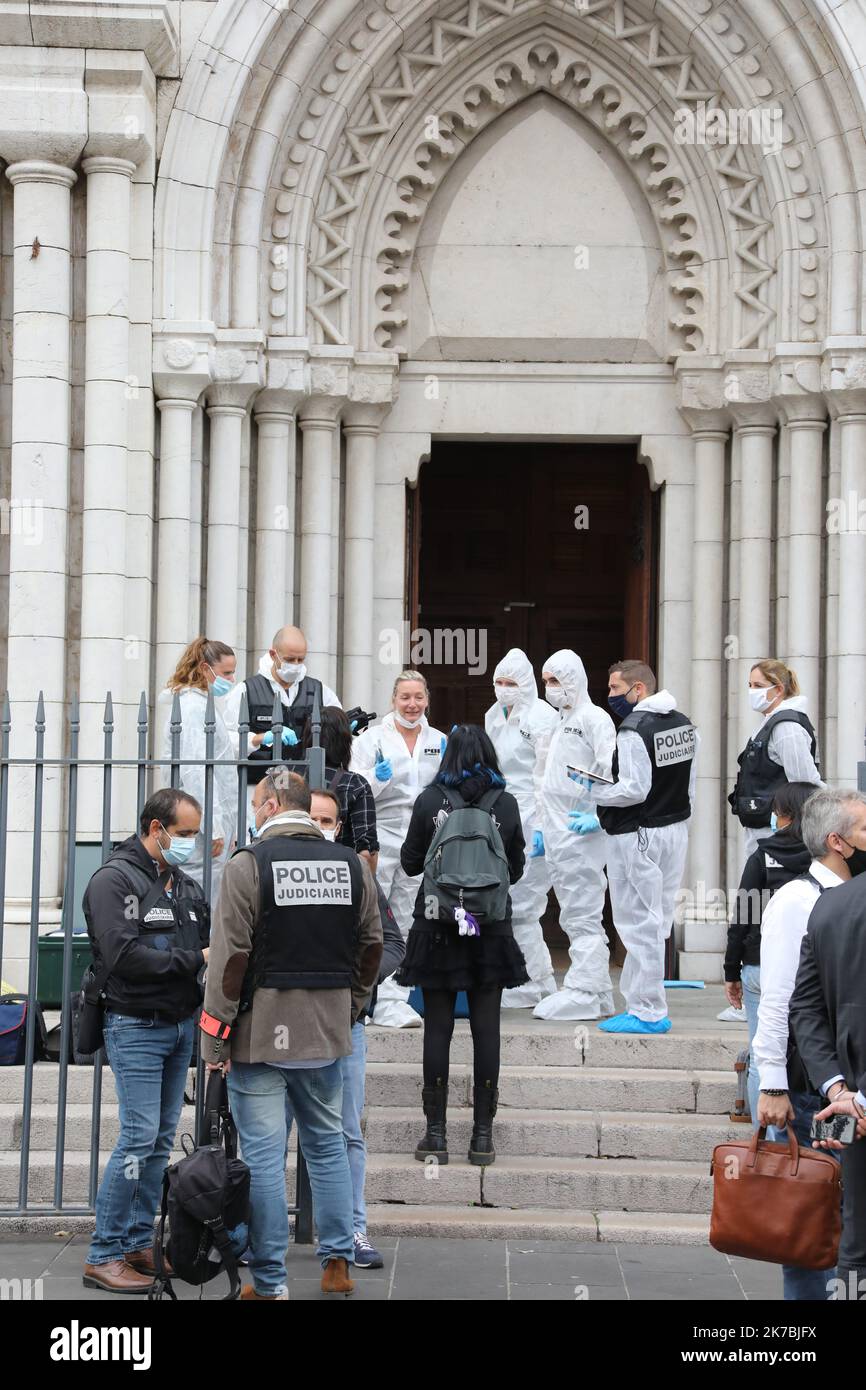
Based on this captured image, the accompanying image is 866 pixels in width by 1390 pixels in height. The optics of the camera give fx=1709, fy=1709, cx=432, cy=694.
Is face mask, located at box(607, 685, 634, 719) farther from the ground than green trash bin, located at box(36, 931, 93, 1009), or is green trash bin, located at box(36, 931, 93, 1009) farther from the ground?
face mask, located at box(607, 685, 634, 719)

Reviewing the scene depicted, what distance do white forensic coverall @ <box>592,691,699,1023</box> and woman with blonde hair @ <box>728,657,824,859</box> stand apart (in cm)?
31

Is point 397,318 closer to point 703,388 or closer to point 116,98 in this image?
point 703,388

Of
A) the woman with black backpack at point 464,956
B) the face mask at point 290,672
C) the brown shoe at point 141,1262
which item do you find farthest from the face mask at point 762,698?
the brown shoe at point 141,1262

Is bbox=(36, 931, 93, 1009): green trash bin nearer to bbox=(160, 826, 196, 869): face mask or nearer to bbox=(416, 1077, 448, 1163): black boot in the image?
bbox=(416, 1077, 448, 1163): black boot

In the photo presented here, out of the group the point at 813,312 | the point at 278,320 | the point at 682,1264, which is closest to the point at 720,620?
the point at 813,312

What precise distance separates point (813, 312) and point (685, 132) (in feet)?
4.45

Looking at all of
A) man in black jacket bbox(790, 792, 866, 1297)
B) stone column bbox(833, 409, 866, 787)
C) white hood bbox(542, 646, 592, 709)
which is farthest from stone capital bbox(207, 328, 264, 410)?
man in black jacket bbox(790, 792, 866, 1297)

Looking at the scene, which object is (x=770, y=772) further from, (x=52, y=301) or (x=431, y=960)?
(x=52, y=301)

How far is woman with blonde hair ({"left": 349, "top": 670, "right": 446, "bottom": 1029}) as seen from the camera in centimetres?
824

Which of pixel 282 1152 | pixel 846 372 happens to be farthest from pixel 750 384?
pixel 282 1152

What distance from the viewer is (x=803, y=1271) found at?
4875 millimetres

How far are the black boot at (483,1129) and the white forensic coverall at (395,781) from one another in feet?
4.18

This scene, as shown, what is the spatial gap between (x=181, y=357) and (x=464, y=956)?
4.26m

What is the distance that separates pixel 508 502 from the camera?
43.0 feet
